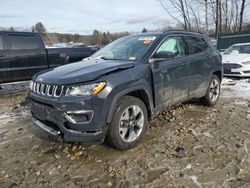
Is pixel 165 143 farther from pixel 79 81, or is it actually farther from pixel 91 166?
pixel 79 81

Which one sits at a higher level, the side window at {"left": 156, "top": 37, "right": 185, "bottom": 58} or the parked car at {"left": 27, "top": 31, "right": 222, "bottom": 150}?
the side window at {"left": 156, "top": 37, "right": 185, "bottom": 58}

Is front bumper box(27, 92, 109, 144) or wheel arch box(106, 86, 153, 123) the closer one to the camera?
front bumper box(27, 92, 109, 144)

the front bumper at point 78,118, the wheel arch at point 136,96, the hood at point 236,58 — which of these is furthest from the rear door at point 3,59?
the hood at point 236,58

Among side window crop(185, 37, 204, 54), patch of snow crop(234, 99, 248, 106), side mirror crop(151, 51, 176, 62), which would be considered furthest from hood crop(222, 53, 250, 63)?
side mirror crop(151, 51, 176, 62)

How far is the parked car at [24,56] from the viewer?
8062mm

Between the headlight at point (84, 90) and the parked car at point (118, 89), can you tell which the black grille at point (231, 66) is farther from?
the headlight at point (84, 90)

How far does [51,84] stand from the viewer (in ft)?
11.4

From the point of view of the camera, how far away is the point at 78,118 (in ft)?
10.9

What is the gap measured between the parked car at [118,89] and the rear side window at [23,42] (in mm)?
4417

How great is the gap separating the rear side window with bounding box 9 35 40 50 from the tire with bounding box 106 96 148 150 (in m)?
5.89

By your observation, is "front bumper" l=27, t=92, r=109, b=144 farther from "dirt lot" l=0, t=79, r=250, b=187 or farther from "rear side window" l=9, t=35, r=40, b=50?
"rear side window" l=9, t=35, r=40, b=50

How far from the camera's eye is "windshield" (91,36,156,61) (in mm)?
4259

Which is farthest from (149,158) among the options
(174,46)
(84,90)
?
(174,46)

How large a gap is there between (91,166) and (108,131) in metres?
0.51
